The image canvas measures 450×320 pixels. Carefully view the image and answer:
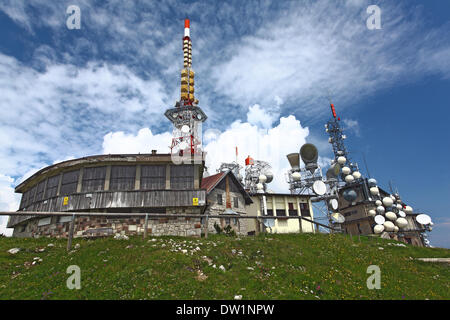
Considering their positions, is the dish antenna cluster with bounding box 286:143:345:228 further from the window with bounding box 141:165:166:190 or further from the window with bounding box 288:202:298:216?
the window with bounding box 141:165:166:190

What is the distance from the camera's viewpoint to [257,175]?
45469 millimetres

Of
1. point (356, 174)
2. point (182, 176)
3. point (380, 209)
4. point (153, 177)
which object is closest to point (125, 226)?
point (153, 177)

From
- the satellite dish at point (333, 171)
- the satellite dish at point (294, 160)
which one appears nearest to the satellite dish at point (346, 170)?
the satellite dish at point (333, 171)

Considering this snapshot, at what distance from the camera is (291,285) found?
8.72 metres

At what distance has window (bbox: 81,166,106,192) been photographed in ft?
67.2

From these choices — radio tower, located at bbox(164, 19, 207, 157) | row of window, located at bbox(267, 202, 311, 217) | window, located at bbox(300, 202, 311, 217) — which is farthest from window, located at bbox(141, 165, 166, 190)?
window, located at bbox(300, 202, 311, 217)

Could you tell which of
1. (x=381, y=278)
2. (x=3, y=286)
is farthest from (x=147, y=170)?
(x=381, y=278)

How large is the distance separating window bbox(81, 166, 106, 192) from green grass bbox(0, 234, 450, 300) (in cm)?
826

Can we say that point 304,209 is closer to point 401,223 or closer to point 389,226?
point 389,226

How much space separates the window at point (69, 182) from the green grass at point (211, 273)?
376 inches

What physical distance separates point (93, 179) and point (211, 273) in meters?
15.8

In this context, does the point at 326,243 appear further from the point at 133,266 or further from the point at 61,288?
the point at 61,288

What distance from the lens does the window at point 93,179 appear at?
20.5 m
